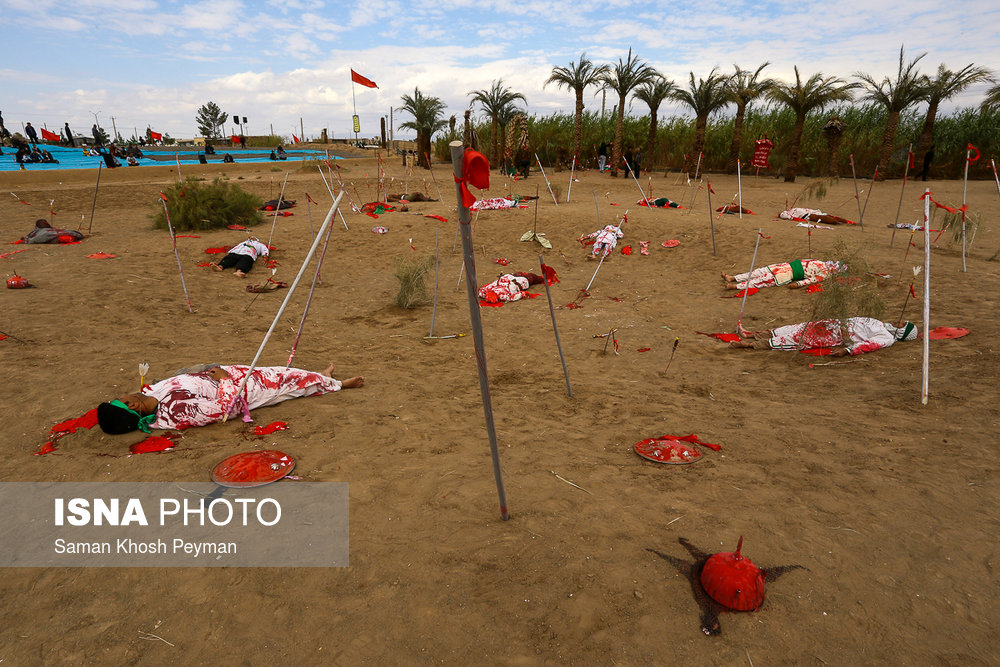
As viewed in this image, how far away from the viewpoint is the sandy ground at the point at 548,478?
2326 millimetres

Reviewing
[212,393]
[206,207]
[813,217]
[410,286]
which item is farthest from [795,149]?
[212,393]

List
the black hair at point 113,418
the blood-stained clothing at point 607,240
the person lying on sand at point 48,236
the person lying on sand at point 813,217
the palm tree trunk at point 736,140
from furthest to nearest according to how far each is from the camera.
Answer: the palm tree trunk at point 736,140
the person lying on sand at point 813,217
the blood-stained clothing at point 607,240
the person lying on sand at point 48,236
the black hair at point 113,418

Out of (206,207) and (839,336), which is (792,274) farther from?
(206,207)

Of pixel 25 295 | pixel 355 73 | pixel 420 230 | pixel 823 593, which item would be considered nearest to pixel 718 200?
pixel 420 230

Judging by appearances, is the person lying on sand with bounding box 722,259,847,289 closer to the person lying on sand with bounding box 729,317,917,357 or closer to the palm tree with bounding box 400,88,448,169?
the person lying on sand with bounding box 729,317,917,357

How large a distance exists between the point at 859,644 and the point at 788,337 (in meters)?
4.65

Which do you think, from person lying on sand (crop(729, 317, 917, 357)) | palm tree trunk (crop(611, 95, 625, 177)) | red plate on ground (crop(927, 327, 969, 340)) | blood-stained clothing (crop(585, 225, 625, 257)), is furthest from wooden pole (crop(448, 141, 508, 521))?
palm tree trunk (crop(611, 95, 625, 177))

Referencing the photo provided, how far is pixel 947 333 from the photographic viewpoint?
556 cm

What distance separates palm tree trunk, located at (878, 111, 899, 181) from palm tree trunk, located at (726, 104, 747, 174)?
212 inches

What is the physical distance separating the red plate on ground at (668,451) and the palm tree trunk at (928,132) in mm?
23727

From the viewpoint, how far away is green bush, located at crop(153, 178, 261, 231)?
12711mm

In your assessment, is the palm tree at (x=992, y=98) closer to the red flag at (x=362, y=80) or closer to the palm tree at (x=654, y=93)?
the palm tree at (x=654, y=93)

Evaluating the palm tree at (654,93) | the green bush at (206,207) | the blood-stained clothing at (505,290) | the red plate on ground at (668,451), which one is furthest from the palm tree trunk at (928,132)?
the green bush at (206,207)

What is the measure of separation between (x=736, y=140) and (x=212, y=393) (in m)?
24.0
